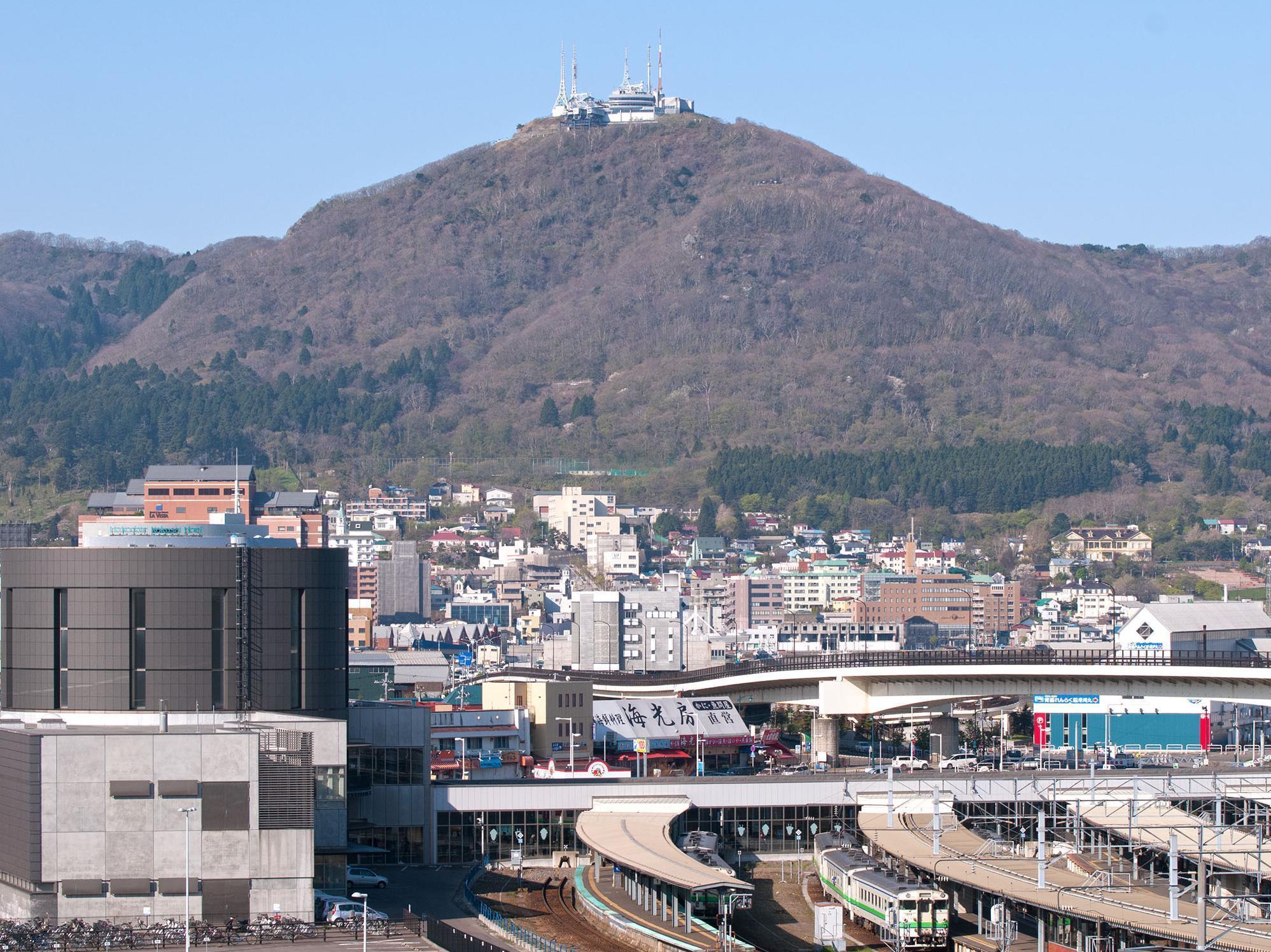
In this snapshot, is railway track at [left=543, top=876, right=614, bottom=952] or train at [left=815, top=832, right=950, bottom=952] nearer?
train at [left=815, top=832, right=950, bottom=952]

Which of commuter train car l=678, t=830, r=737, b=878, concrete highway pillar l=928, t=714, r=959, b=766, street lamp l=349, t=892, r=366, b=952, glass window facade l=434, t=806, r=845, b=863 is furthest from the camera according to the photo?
concrete highway pillar l=928, t=714, r=959, b=766

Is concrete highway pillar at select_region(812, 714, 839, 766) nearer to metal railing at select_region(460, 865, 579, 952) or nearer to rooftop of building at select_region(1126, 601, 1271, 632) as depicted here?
rooftop of building at select_region(1126, 601, 1271, 632)

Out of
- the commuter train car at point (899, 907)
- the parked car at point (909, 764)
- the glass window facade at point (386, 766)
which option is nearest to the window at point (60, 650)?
the glass window facade at point (386, 766)

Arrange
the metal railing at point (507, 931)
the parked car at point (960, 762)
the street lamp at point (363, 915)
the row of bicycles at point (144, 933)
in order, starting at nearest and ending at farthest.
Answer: the street lamp at point (363, 915), the metal railing at point (507, 931), the row of bicycles at point (144, 933), the parked car at point (960, 762)

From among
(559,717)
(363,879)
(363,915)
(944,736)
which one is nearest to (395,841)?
(363,879)

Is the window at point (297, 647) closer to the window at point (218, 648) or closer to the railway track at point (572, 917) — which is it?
the window at point (218, 648)

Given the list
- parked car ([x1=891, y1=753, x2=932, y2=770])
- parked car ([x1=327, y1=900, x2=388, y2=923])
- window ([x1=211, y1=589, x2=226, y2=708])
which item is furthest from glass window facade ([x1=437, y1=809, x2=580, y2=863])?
parked car ([x1=891, y1=753, x2=932, y2=770])

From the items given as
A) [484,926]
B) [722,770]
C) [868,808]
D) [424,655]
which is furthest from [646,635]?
[484,926]
